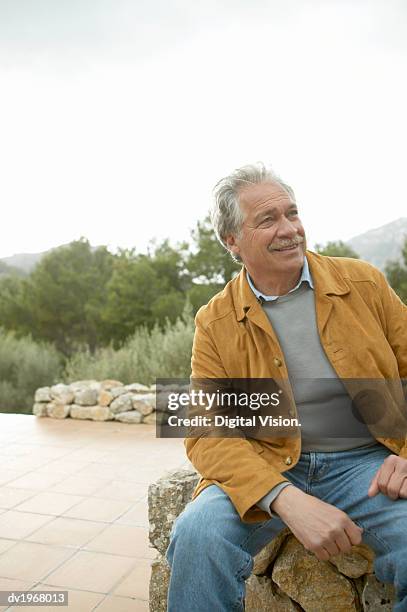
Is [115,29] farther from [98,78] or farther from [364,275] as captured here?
[364,275]

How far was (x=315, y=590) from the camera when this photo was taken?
5.42ft

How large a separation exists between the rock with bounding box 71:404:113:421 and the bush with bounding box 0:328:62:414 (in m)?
2.30

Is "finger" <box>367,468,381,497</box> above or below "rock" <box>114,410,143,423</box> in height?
above

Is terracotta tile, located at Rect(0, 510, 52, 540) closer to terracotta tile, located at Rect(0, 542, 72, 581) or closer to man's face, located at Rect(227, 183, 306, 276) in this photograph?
terracotta tile, located at Rect(0, 542, 72, 581)

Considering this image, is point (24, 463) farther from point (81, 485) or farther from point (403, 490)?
point (403, 490)

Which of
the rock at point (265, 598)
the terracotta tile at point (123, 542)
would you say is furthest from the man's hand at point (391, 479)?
the terracotta tile at point (123, 542)

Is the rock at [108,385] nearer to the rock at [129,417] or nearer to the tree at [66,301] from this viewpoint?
the rock at [129,417]

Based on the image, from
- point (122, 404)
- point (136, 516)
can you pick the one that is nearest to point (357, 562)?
point (136, 516)

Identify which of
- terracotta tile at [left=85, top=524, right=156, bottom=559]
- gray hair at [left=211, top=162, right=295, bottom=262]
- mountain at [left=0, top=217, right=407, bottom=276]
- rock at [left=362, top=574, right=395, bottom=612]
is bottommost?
terracotta tile at [left=85, top=524, right=156, bottom=559]

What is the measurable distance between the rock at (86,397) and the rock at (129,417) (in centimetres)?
34

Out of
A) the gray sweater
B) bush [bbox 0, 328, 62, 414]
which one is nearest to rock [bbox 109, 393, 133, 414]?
bush [bbox 0, 328, 62, 414]

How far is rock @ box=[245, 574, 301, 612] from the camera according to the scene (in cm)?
171

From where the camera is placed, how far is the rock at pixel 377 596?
1569 millimetres

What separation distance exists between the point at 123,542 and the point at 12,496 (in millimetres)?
1045
